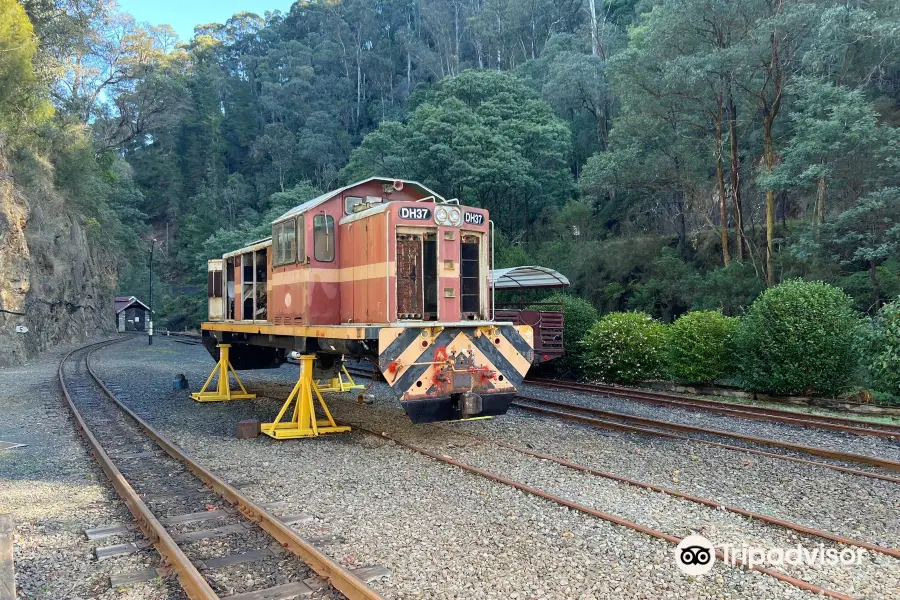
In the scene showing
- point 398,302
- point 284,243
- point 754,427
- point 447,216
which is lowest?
point 754,427

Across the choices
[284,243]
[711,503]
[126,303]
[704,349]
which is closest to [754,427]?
[711,503]

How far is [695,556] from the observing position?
14.7 ft

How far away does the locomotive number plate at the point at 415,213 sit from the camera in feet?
26.3

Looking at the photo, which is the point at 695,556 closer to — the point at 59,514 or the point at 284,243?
the point at 59,514

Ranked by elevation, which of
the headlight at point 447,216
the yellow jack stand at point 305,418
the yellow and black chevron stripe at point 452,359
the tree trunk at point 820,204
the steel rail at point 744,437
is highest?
the tree trunk at point 820,204

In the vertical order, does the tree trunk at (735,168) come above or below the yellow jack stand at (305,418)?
above

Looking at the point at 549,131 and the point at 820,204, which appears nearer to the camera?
the point at 820,204

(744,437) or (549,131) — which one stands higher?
(549,131)

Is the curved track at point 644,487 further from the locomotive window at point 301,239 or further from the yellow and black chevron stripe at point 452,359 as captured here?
the locomotive window at point 301,239

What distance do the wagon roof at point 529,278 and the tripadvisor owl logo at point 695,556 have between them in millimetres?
12949

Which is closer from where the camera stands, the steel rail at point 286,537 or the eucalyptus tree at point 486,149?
the steel rail at point 286,537

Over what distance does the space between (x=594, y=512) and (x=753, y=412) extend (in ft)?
21.5

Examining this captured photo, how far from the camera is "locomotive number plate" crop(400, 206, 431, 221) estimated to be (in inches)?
316

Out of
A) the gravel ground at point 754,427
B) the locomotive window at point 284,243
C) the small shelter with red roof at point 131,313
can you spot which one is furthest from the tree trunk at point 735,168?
the small shelter with red roof at point 131,313
